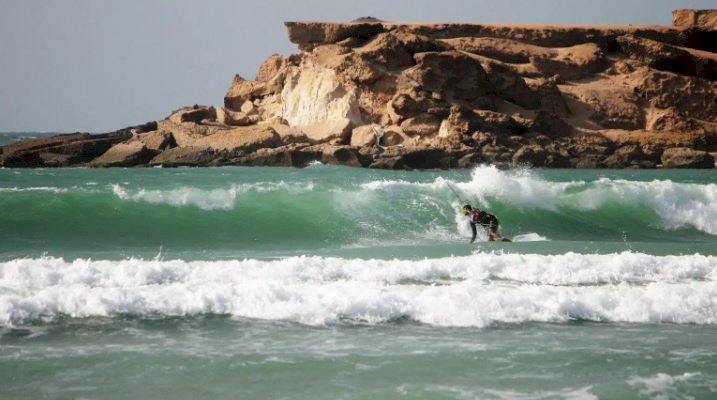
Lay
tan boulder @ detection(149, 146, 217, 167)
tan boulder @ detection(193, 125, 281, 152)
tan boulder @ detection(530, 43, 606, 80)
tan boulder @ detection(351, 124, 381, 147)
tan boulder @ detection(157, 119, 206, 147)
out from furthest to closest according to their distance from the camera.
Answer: tan boulder @ detection(530, 43, 606, 80)
tan boulder @ detection(157, 119, 206, 147)
tan boulder @ detection(351, 124, 381, 147)
tan boulder @ detection(193, 125, 281, 152)
tan boulder @ detection(149, 146, 217, 167)

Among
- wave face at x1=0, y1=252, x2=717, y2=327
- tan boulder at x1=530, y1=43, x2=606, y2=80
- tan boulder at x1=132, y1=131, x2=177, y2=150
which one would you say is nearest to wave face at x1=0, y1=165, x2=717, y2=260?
wave face at x1=0, y1=252, x2=717, y2=327

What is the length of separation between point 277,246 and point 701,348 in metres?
8.76

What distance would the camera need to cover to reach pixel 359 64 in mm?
37969

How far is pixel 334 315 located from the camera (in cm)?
845

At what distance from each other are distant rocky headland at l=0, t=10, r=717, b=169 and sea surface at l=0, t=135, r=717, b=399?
59.0 feet

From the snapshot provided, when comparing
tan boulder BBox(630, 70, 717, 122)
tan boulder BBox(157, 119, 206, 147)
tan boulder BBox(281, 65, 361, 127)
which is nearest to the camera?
tan boulder BBox(157, 119, 206, 147)

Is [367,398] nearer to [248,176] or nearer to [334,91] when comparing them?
[248,176]

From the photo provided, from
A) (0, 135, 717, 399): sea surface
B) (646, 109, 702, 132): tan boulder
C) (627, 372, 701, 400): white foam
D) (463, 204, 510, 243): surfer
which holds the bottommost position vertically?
(627, 372, 701, 400): white foam

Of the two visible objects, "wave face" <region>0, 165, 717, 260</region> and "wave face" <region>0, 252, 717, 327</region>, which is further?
"wave face" <region>0, 165, 717, 260</region>

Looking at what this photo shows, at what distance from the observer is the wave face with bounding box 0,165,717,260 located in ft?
48.7

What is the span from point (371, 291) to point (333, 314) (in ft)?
2.46

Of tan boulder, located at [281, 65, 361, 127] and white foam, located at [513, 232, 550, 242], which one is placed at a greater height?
tan boulder, located at [281, 65, 361, 127]

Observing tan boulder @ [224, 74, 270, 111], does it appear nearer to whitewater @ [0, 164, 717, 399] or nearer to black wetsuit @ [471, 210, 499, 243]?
whitewater @ [0, 164, 717, 399]

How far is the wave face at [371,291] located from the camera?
8531 mm
